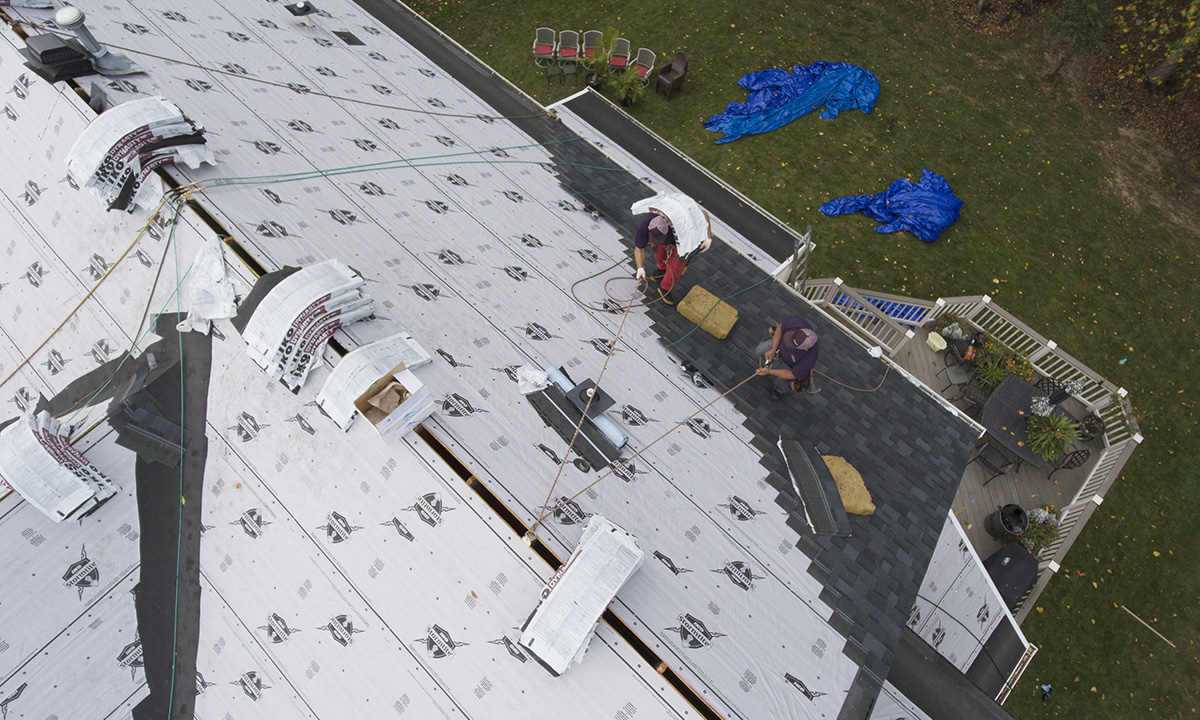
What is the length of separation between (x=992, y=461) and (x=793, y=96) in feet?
52.6

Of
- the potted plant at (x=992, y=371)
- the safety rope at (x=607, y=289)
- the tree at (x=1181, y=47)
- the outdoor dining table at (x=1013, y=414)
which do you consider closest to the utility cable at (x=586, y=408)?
the safety rope at (x=607, y=289)

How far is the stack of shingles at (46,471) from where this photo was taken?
8.12 meters

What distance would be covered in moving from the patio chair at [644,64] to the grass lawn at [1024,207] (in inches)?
51.2

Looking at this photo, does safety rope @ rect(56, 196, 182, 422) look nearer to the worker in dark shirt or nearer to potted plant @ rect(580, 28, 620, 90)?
the worker in dark shirt

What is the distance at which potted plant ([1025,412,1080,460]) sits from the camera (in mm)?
15258

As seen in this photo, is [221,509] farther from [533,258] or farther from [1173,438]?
[1173,438]

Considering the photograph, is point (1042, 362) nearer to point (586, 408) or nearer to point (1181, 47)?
point (1181, 47)

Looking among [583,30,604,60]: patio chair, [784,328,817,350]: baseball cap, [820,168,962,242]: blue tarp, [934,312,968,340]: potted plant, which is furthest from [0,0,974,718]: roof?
[583,30,604,60]: patio chair

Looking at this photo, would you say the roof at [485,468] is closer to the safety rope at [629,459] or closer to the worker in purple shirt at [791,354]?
the safety rope at [629,459]

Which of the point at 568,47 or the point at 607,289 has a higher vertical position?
the point at 568,47

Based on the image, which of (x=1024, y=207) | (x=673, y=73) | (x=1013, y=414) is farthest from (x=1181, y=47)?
(x=673, y=73)

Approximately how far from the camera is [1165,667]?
14.6 meters

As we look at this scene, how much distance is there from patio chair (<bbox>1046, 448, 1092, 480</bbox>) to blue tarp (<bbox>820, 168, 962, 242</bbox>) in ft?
28.0

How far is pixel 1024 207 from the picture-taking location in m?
21.3
